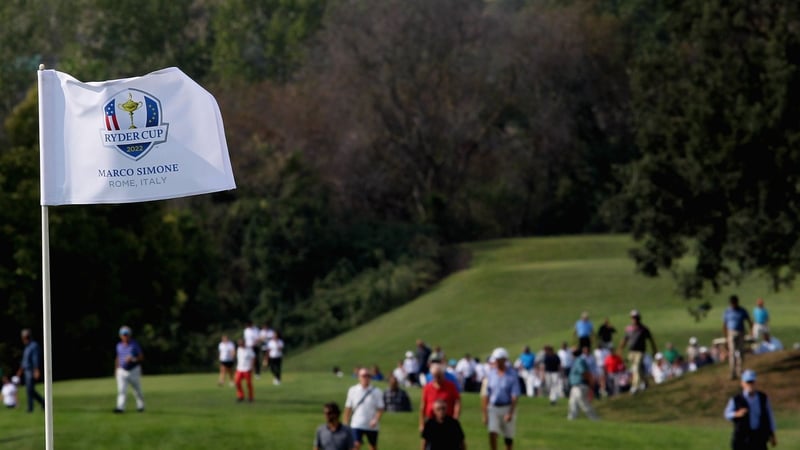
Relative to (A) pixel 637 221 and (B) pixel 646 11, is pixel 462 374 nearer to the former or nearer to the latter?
(A) pixel 637 221

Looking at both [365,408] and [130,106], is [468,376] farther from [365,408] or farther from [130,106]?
[130,106]

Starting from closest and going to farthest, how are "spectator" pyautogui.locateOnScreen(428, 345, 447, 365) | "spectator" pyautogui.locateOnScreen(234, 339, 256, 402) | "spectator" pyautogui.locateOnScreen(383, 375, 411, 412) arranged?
"spectator" pyautogui.locateOnScreen(428, 345, 447, 365) → "spectator" pyautogui.locateOnScreen(383, 375, 411, 412) → "spectator" pyautogui.locateOnScreen(234, 339, 256, 402)

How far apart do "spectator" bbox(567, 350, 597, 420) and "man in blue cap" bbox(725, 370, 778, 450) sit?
11.9 meters

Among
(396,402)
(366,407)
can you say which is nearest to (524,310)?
(396,402)

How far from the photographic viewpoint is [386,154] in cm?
8419

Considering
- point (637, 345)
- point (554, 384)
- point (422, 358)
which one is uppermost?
point (422, 358)

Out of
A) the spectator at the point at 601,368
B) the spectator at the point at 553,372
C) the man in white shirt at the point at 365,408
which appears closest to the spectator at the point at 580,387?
the spectator at the point at 553,372

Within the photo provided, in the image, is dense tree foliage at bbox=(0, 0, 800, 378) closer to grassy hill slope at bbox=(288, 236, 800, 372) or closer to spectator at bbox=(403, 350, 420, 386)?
grassy hill slope at bbox=(288, 236, 800, 372)

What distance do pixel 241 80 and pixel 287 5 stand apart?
13287mm

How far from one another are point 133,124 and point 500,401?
11336 millimetres

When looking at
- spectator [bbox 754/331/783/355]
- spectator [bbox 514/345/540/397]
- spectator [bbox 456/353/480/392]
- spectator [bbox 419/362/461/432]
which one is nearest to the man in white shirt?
spectator [bbox 419/362/461/432]

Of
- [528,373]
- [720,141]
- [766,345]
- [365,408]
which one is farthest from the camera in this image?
[766,345]

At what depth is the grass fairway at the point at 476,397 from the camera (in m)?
27.5

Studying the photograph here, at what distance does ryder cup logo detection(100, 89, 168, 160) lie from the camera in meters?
14.2
